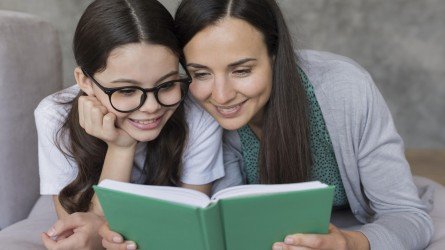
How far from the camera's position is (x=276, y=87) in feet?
5.31

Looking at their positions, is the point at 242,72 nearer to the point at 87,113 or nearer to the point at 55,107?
the point at 87,113

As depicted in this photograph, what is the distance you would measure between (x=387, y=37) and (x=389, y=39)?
1 cm

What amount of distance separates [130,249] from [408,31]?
253 centimetres

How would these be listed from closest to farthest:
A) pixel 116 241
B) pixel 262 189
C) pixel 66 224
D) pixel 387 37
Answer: pixel 262 189 < pixel 116 241 < pixel 66 224 < pixel 387 37

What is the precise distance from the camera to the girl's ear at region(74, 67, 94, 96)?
5.16ft

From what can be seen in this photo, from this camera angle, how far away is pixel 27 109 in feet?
6.60

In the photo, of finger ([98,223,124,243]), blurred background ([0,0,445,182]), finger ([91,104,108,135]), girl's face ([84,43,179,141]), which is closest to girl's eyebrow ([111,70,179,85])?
girl's face ([84,43,179,141])

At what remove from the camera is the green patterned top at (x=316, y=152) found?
167cm

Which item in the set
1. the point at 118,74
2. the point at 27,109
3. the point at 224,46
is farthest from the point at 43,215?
the point at 224,46

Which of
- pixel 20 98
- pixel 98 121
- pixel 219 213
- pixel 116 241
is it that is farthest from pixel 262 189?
pixel 20 98

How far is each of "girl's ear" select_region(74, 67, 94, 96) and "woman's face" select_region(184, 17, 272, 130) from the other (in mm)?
245

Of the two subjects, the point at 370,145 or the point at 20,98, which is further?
the point at 20,98

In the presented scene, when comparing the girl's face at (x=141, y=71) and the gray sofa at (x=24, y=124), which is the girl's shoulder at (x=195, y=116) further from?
the gray sofa at (x=24, y=124)

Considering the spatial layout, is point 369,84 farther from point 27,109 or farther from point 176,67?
point 27,109
